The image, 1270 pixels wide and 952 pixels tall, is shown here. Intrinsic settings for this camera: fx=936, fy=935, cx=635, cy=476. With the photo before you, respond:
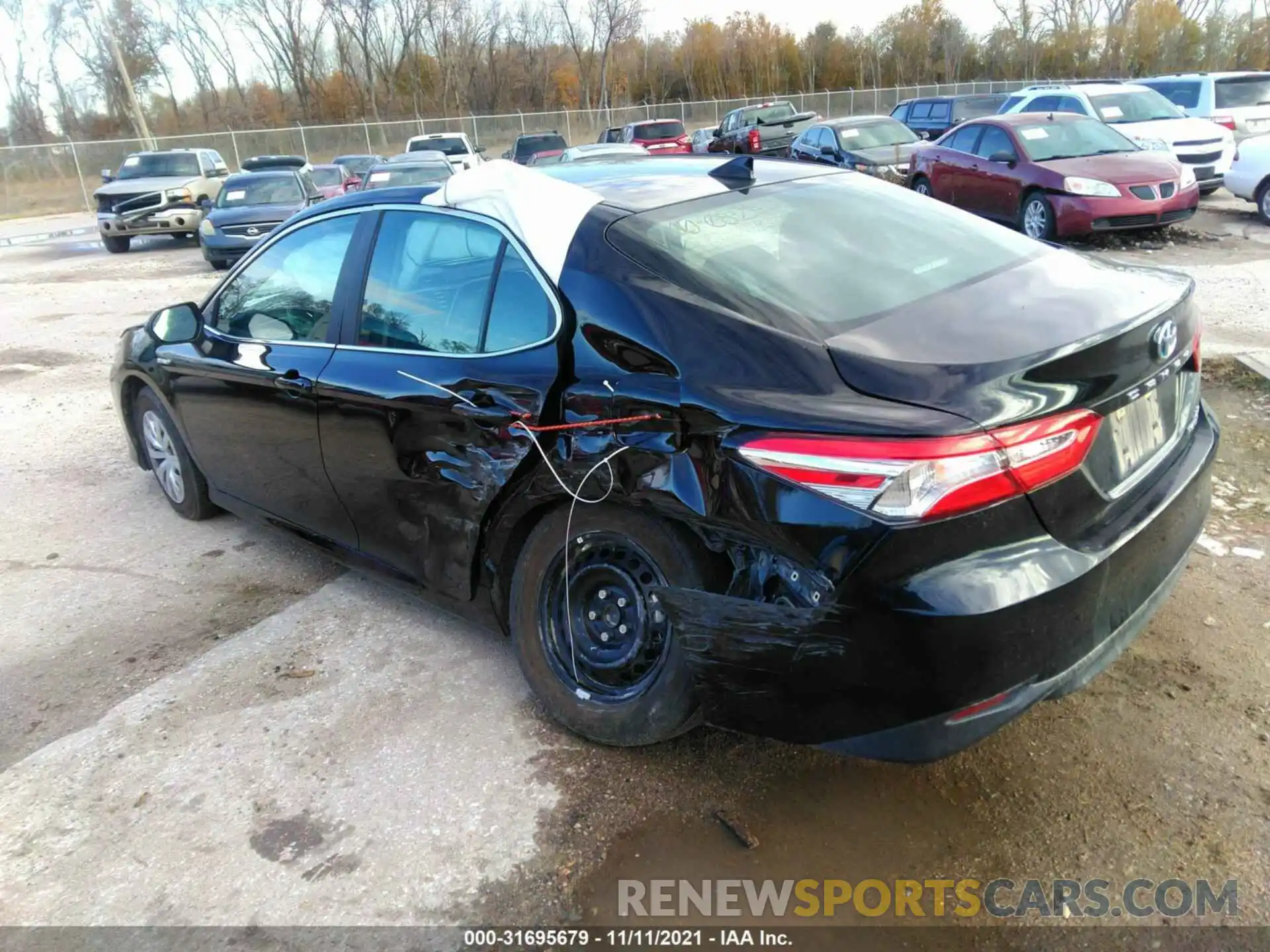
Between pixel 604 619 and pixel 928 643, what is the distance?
1.04 m

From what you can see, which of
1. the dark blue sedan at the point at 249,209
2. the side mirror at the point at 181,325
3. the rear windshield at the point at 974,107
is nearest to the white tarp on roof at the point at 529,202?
the side mirror at the point at 181,325

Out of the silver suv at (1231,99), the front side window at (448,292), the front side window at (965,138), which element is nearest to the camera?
the front side window at (448,292)

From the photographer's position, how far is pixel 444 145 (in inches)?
1085

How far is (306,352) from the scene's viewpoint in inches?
147

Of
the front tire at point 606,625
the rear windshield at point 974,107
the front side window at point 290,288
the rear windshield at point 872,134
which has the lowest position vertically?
the front tire at point 606,625

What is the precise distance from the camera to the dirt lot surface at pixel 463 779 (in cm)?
250

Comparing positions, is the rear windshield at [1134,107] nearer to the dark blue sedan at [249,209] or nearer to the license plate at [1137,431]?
the dark blue sedan at [249,209]

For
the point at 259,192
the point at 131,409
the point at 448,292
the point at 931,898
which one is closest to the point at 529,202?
the point at 448,292

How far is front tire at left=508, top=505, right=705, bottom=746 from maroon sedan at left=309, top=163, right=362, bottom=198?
61.3 feet

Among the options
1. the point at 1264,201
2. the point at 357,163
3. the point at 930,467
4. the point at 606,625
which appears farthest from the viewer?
the point at 357,163

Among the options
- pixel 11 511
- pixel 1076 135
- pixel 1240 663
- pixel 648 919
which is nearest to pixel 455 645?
pixel 648 919

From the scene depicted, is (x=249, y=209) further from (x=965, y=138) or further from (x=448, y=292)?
(x=448, y=292)

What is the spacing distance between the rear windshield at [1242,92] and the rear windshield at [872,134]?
4994 millimetres

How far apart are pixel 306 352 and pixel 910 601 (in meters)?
2.62
